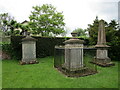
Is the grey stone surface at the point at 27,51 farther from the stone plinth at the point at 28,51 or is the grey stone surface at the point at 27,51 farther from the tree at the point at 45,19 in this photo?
the tree at the point at 45,19

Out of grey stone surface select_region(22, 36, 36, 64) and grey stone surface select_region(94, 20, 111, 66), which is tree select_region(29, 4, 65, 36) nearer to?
grey stone surface select_region(22, 36, 36, 64)

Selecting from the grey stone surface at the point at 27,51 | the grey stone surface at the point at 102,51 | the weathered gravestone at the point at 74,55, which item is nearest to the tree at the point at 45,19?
the grey stone surface at the point at 27,51

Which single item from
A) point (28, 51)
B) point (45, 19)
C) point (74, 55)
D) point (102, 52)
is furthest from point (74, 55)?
point (45, 19)

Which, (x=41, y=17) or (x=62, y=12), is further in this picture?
(x=62, y=12)

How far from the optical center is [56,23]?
12.1 metres

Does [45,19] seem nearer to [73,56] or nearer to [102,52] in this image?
[102,52]

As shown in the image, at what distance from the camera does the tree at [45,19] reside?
1191cm

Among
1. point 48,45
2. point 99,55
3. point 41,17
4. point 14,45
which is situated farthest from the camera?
point 41,17

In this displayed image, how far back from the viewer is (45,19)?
38.7 ft

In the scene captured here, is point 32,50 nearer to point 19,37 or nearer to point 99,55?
point 19,37

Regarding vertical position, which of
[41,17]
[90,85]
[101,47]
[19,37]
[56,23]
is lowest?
[90,85]

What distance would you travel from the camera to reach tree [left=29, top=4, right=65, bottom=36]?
469 inches

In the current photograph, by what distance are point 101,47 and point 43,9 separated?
9810 mm

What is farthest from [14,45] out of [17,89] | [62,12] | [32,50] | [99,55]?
[62,12]
